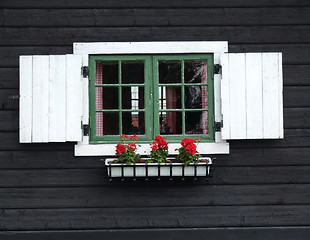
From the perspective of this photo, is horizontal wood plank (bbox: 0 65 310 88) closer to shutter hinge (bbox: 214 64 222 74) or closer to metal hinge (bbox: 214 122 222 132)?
shutter hinge (bbox: 214 64 222 74)

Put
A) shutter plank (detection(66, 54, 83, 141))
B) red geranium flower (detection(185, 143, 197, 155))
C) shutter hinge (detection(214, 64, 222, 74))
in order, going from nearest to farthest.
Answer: red geranium flower (detection(185, 143, 197, 155))
shutter plank (detection(66, 54, 83, 141))
shutter hinge (detection(214, 64, 222, 74))

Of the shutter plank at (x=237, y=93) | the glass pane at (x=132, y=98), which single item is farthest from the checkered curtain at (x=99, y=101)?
the shutter plank at (x=237, y=93)

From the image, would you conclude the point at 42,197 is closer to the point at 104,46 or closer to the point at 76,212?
the point at 76,212

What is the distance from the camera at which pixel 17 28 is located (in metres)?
3.63

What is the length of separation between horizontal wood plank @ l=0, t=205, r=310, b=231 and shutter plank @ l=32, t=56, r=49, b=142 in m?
0.73

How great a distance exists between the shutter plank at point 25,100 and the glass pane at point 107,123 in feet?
2.05

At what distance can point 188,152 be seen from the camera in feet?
11.1

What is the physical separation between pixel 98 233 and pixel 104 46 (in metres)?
1.74

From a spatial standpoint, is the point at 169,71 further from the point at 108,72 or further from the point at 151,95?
the point at 108,72

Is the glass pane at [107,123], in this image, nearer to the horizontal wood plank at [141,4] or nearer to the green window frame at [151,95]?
the green window frame at [151,95]

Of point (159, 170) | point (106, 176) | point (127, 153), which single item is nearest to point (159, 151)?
point (159, 170)

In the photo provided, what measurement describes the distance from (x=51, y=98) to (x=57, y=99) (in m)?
0.06

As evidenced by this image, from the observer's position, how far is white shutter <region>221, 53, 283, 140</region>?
11.6ft

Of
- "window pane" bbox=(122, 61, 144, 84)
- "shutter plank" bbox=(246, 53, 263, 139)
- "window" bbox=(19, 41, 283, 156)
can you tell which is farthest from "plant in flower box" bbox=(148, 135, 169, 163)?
"shutter plank" bbox=(246, 53, 263, 139)
